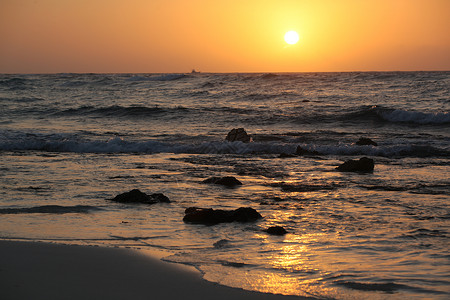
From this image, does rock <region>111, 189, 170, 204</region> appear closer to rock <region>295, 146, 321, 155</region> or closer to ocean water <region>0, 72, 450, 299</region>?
ocean water <region>0, 72, 450, 299</region>

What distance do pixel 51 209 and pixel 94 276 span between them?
8.81ft

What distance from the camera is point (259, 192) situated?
8.09 meters

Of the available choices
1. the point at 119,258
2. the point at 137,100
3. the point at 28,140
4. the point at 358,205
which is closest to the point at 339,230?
the point at 358,205

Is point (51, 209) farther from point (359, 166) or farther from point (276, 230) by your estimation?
point (359, 166)

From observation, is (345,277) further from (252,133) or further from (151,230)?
(252,133)

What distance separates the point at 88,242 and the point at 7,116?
2159 cm

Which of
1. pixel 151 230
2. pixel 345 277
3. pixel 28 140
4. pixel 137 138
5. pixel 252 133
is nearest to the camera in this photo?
pixel 345 277

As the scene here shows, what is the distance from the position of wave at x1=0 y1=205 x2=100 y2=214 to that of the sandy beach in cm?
150

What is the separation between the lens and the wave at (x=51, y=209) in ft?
21.0

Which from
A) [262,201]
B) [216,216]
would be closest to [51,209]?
[216,216]

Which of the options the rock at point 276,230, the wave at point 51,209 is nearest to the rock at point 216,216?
the rock at point 276,230

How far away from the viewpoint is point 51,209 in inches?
258

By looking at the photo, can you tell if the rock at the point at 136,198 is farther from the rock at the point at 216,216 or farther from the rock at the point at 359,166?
the rock at the point at 359,166

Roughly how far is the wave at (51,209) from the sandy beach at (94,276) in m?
1.50
